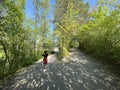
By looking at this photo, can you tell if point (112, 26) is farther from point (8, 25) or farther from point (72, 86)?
point (8, 25)

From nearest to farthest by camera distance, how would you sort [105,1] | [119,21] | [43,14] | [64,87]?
[64,87]
[119,21]
[105,1]
[43,14]

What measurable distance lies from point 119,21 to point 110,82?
483cm

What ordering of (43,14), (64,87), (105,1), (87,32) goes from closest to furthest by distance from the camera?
(64,87)
(105,1)
(87,32)
(43,14)

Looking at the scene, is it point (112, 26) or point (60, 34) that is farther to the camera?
point (60, 34)

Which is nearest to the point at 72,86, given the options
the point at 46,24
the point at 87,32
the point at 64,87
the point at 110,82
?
the point at 64,87

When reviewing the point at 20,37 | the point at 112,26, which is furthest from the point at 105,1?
the point at 20,37

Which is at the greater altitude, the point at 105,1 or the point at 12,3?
the point at 105,1

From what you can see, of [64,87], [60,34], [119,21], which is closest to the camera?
[64,87]

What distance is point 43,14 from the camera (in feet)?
87.3

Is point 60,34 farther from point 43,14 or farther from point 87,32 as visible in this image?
point 43,14

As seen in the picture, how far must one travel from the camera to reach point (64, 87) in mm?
8133

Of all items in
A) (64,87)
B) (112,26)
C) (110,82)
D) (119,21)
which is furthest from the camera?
(112,26)

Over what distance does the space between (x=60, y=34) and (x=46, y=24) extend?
29.4ft

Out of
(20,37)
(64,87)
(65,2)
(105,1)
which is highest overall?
(65,2)
